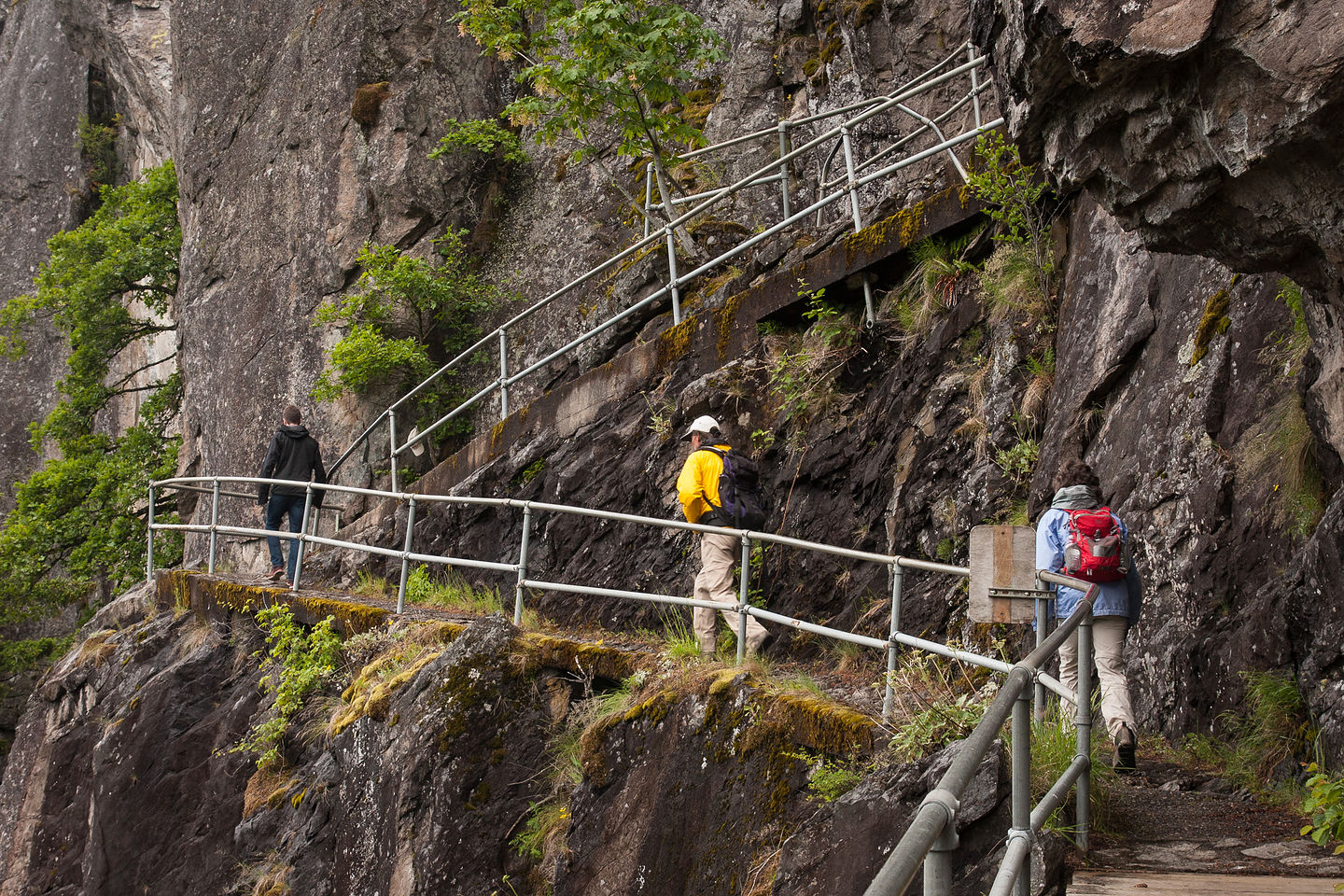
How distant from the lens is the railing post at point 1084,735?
12.2 ft

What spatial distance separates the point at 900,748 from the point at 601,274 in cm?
994

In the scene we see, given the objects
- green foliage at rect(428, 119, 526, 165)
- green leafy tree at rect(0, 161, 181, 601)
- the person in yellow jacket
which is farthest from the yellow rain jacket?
green leafy tree at rect(0, 161, 181, 601)

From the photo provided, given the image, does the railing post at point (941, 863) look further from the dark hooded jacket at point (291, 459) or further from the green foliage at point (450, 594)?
the dark hooded jacket at point (291, 459)

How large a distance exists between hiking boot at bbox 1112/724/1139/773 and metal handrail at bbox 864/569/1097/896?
98cm

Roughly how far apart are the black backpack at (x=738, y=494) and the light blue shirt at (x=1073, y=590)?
210 centimetres

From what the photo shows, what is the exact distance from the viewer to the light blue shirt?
5.22 metres

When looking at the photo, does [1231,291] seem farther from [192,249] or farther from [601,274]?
[192,249]

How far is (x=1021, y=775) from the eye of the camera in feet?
9.69

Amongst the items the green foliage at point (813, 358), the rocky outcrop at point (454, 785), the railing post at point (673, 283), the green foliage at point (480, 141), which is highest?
the green foliage at point (480, 141)

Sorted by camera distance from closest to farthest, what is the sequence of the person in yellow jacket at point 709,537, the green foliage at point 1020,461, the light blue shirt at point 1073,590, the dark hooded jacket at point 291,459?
1. the light blue shirt at point 1073,590
2. the green foliage at point 1020,461
3. the person in yellow jacket at point 709,537
4. the dark hooded jacket at point 291,459

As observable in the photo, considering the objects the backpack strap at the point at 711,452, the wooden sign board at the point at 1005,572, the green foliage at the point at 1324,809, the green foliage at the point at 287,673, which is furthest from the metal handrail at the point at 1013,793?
the green foliage at the point at 287,673

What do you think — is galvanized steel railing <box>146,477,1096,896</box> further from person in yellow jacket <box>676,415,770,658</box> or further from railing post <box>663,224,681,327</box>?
railing post <box>663,224,681,327</box>

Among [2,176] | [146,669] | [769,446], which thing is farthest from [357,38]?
[2,176]

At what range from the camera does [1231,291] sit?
6.01 m
